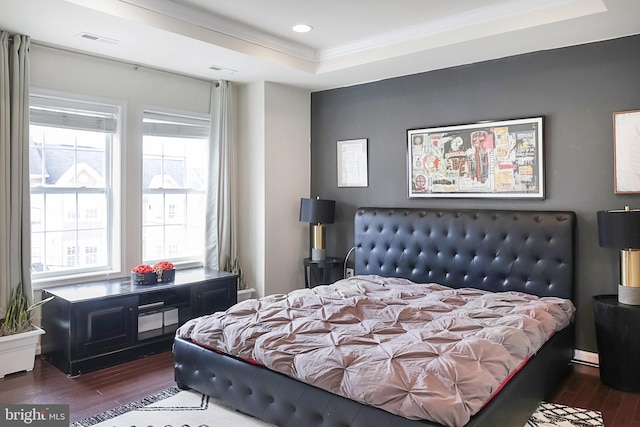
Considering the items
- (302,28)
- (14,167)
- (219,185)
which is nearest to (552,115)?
(302,28)

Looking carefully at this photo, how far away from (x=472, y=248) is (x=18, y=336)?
359cm

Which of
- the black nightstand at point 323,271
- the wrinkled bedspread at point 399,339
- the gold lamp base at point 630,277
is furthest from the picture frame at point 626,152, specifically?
the black nightstand at point 323,271

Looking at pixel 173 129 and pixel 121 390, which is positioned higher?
pixel 173 129

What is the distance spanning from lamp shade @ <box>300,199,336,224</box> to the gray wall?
17.5 inches

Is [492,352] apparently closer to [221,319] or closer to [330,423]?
[330,423]

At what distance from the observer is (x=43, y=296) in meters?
3.85

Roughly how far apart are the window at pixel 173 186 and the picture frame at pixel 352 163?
4.78 feet

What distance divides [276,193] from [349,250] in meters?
1.00

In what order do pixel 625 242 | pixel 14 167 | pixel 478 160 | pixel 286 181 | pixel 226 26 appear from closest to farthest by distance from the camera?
pixel 625 242 → pixel 14 167 → pixel 226 26 → pixel 478 160 → pixel 286 181

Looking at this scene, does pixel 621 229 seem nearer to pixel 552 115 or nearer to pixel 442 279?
pixel 552 115

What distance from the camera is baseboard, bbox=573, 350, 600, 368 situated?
3657 mm

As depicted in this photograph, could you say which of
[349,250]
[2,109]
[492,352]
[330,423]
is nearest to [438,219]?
[349,250]

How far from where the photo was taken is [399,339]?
263 cm

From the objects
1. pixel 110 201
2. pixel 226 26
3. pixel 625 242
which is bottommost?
pixel 625 242
